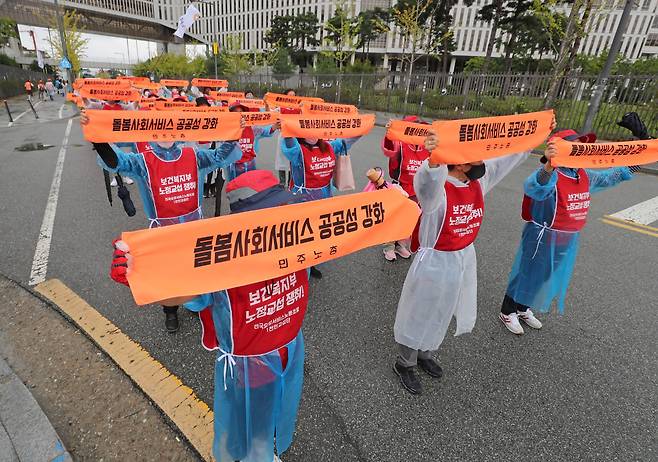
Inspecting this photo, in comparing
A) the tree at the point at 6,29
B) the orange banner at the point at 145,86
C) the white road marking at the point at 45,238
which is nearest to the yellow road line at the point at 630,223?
the white road marking at the point at 45,238

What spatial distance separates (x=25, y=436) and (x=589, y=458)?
3637 mm

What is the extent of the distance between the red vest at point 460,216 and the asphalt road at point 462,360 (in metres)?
1.21

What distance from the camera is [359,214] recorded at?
189 centimetres

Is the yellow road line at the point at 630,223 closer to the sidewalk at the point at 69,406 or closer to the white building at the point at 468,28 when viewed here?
the sidewalk at the point at 69,406

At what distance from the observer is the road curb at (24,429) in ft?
7.25

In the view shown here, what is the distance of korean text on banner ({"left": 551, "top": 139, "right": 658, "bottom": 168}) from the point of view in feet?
9.83

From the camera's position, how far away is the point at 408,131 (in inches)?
175

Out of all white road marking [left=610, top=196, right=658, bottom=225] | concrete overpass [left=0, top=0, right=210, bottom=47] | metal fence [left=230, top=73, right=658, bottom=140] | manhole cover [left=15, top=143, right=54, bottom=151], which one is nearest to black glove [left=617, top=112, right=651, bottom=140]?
white road marking [left=610, top=196, right=658, bottom=225]

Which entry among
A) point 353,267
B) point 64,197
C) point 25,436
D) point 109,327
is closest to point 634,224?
point 353,267

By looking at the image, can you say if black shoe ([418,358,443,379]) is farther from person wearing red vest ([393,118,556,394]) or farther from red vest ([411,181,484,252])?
red vest ([411,181,484,252])

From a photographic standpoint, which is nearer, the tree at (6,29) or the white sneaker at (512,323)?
the white sneaker at (512,323)

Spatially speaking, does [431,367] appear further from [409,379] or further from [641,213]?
[641,213]

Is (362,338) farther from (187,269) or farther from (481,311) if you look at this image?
(187,269)

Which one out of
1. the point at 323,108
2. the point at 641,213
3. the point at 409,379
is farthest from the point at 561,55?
the point at 409,379
